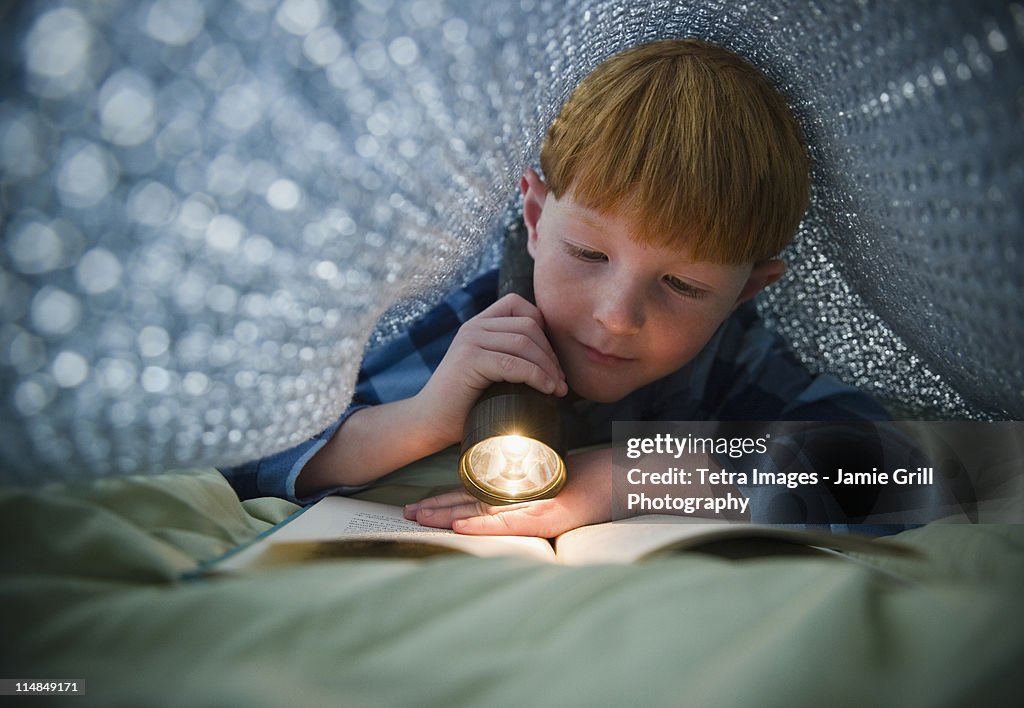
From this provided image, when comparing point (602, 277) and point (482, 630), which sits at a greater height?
point (602, 277)

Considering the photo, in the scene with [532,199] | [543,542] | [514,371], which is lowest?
[543,542]

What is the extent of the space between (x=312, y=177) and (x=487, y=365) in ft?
0.56

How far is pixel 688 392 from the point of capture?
57 cm

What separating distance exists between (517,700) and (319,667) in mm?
68

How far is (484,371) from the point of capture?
44 cm

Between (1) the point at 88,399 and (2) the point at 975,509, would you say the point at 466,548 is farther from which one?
(2) the point at 975,509

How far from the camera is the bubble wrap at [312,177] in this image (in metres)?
0.26

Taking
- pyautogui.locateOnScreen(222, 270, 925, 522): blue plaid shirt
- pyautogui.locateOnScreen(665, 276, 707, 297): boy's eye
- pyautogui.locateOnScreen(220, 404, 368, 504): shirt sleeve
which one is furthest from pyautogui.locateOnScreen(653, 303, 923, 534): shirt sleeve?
pyautogui.locateOnScreen(220, 404, 368, 504): shirt sleeve

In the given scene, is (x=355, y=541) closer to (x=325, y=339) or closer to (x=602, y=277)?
(x=325, y=339)

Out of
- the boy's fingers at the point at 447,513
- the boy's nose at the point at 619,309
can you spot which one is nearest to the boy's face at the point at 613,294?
the boy's nose at the point at 619,309

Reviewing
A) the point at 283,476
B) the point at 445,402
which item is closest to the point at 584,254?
the point at 445,402

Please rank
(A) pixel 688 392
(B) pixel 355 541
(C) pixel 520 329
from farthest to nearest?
(A) pixel 688 392, (C) pixel 520 329, (B) pixel 355 541

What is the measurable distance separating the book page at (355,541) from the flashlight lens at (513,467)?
32 millimetres

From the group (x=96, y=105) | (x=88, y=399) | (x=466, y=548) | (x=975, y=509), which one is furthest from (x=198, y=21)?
(x=975, y=509)
